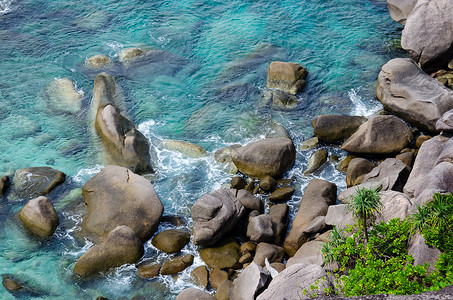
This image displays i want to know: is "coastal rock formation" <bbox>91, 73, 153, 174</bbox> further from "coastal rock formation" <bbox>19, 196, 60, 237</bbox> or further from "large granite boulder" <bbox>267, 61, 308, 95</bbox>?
"large granite boulder" <bbox>267, 61, 308, 95</bbox>

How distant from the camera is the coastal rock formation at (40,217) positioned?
20.2m

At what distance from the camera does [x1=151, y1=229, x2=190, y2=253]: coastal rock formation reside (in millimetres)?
19531

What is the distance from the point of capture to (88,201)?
69.9 ft

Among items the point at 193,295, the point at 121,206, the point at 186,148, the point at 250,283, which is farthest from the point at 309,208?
the point at 121,206

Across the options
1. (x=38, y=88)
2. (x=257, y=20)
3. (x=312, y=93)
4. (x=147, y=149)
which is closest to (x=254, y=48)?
(x=257, y=20)

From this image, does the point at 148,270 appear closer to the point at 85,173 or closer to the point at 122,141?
the point at 85,173

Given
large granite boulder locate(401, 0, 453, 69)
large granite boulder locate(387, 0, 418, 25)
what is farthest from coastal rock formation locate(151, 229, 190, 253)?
large granite boulder locate(387, 0, 418, 25)

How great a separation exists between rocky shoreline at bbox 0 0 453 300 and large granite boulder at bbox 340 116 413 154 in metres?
0.05

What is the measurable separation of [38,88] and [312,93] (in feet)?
54.3

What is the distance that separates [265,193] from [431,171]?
23.8ft

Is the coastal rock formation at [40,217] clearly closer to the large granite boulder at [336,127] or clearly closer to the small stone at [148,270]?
the small stone at [148,270]

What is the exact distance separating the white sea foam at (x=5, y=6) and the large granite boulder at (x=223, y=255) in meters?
26.8

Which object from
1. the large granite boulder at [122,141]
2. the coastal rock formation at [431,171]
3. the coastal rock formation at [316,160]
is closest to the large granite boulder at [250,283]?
the coastal rock formation at [431,171]

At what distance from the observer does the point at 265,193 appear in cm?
2191
